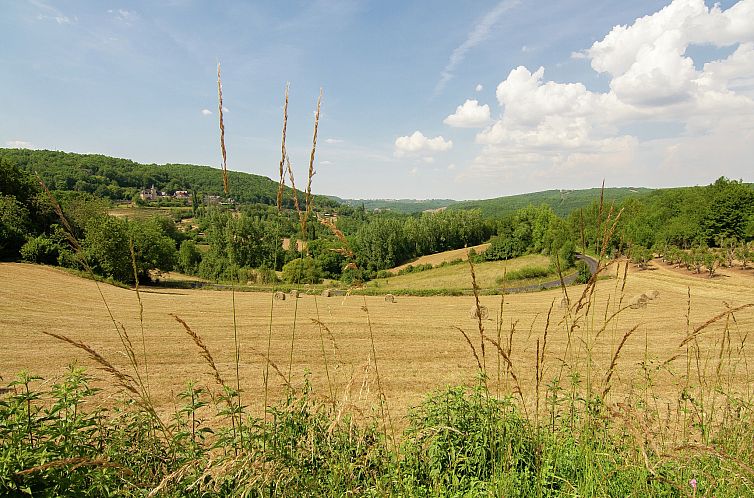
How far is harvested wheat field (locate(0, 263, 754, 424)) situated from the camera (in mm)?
11398

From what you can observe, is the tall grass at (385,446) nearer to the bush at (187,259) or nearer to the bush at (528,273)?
the bush at (528,273)

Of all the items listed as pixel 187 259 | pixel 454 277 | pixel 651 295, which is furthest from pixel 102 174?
pixel 651 295

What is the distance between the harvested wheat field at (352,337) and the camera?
37.4 feet

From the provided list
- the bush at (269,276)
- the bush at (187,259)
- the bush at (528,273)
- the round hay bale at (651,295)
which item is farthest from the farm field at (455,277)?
the bush at (269,276)

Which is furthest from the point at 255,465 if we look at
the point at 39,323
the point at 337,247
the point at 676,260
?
the point at 676,260

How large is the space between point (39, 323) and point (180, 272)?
43292 millimetres

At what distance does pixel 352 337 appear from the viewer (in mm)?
21047

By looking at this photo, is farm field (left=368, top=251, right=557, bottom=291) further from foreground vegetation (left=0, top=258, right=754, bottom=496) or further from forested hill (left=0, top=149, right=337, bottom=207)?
foreground vegetation (left=0, top=258, right=754, bottom=496)

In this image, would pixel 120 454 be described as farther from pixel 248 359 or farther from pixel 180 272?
pixel 180 272

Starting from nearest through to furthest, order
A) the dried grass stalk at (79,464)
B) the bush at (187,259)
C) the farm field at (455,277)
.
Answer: the dried grass stalk at (79,464) < the farm field at (455,277) < the bush at (187,259)

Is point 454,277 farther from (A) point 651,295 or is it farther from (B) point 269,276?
(B) point 269,276

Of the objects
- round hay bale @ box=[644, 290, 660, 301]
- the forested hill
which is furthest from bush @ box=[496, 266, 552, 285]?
the forested hill

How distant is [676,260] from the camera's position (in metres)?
48.0

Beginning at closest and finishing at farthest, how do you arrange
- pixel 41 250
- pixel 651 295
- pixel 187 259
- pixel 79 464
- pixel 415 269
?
pixel 79 464 < pixel 651 295 < pixel 41 250 < pixel 187 259 < pixel 415 269
